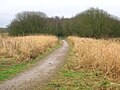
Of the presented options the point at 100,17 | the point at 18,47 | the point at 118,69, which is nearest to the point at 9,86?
the point at 118,69

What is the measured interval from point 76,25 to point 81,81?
60967 millimetres

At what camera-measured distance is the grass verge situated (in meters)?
9.70

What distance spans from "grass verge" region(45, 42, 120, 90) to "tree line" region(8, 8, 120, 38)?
36945mm

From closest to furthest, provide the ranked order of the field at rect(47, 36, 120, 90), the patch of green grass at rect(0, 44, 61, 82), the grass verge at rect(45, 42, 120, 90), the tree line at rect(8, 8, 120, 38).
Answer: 1. the grass verge at rect(45, 42, 120, 90)
2. the field at rect(47, 36, 120, 90)
3. the patch of green grass at rect(0, 44, 61, 82)
4. the tree line at rect(8, 8, 120, 38)

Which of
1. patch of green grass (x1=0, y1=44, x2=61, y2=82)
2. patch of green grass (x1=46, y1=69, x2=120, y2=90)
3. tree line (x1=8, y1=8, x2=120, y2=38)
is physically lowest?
patch of green grass (x1=0, y1=44, x2=61, y2=82)

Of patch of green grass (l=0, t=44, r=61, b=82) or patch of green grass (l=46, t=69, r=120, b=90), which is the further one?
patch of green grass (l=0, t=44, r=61, b=82)

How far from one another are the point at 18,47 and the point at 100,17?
43119 millimetres

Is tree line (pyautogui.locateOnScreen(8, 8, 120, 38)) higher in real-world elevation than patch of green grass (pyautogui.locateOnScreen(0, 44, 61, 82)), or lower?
higher

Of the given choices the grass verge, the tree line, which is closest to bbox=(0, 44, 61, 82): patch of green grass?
the grass verge

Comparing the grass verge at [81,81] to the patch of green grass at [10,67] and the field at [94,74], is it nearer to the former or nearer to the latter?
the field at [94,74]

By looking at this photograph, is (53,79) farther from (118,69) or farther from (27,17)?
(27,17)

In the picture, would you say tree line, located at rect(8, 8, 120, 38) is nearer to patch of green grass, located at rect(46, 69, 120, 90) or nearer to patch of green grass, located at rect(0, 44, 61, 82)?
patch of green grass, located at rect(0, 44, 61, 82)

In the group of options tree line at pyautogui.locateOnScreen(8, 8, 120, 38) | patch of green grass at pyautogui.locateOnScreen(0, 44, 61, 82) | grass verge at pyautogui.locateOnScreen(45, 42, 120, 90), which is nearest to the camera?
grass verge at pyautogui.locateOnScreen(45, 42, 120, 90)

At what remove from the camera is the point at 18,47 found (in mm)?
21312
